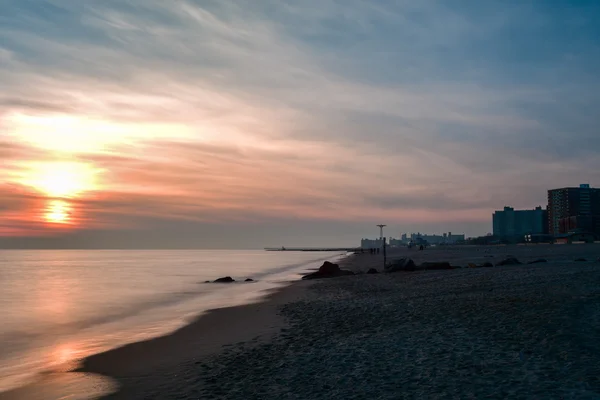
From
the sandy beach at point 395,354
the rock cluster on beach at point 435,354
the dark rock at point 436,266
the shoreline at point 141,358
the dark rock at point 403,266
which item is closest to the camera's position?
the rock cluster on beach at point 435,354

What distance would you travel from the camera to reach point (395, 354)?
1247 centimetres

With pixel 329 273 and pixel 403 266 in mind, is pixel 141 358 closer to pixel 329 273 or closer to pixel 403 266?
pixel 403 266

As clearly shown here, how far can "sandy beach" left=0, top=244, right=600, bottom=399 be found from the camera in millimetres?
9703

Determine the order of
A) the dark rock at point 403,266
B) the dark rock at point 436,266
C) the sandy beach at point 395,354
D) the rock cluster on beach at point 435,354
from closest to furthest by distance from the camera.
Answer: the rock cluster on beach at point 435,354 < the sandy beach at point 395,354 < the dark rock at point 436,266 < the dark rock at point 403,266

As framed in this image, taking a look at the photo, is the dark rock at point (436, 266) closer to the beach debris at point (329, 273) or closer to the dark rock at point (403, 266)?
the dark rock at point (403, 266)

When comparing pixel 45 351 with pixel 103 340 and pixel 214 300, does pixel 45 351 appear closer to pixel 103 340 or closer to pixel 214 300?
pixel 103 340

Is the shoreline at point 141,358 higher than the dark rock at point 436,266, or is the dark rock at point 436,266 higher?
the dark rock at point 436,266

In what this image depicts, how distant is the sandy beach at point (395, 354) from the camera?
9703 millimetres

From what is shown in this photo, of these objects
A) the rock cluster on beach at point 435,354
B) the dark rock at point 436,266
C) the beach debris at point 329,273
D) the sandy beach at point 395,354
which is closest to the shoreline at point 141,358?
the sandy beach at point 395,354

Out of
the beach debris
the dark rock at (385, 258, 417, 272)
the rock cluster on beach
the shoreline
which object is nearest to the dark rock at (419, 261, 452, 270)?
the dark rock at (385, 258, 417, 272)

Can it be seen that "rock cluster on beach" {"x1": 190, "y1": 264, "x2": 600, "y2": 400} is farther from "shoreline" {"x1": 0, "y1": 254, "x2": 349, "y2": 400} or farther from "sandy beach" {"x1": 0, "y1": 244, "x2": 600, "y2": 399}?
"shoreline" {"x1": 0, "y1": 254, "x2": 349, "y2": 400}

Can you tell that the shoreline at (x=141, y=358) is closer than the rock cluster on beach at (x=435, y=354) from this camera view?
No

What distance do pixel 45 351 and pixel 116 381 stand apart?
28.4 ft

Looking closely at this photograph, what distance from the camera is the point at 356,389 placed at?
9945mm
